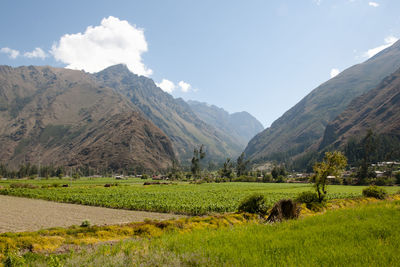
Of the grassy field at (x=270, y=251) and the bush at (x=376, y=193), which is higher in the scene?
the grassy field at (x=270, y=251)

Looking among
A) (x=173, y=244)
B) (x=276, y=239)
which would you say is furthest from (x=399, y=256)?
(x=173, y=244)

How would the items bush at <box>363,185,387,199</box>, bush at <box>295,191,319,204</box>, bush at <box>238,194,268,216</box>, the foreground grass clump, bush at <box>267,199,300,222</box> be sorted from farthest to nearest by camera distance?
bush at <box>363,185,387,199</box>, bush at <box>295,191,319,204</box>, bush at <box>238,194,268,216</box>, bush at <box>267,199,300,222</box>, the foreground grass clump

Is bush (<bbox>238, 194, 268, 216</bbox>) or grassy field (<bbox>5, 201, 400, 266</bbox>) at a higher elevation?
grassy field (<bbox>5, 201, 400, 266</bbox>)

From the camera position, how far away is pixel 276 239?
36.1 feet

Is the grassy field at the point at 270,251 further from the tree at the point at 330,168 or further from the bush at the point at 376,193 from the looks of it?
the bush at the point at 376,193

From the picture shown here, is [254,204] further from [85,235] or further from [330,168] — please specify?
[330,168]

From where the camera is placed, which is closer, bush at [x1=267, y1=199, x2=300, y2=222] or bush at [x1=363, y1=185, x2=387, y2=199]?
bush at [x1=267, y1=199, x2=300, y2=222]

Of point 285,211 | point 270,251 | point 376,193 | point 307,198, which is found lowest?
point 376,193

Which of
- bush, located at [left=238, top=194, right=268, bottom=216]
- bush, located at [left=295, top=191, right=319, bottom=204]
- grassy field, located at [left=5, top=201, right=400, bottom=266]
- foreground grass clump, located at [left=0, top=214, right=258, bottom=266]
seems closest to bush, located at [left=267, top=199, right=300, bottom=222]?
foreground grass clump, located at [left=0, top=214, right=258, bottom=266]

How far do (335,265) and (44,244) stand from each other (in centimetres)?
1530

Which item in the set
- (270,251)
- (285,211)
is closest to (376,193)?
(285,211)

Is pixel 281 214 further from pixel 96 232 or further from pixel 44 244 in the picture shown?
pixel 44 244

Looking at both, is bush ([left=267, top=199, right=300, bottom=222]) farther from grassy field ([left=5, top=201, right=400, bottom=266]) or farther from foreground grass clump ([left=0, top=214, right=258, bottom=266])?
grassy field ([left=5, top=201, right=400, bottom=266])

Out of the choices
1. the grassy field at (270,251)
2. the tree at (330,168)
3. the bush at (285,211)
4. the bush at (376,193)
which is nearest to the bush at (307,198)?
the tree at (330,168)
